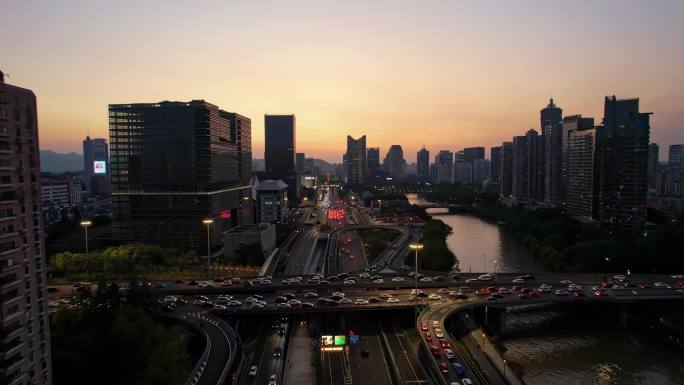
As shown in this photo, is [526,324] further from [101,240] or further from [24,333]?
[101,240]

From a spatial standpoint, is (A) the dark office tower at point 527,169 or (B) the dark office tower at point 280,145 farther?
(B) the dark office tower at point 280,145

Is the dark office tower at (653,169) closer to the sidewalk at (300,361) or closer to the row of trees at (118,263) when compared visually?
the sidewalk at (300,361)

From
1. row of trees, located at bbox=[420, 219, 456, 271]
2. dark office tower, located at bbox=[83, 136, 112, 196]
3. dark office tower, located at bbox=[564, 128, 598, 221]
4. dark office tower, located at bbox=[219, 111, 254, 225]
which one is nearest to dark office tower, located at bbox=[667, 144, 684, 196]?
dark office tower, located at bbox=[564, 128, 598, 221]

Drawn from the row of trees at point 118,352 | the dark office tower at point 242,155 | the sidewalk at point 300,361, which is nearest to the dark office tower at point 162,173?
the dark office tower at point 242,155

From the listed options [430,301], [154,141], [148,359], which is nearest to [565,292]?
[430,301]

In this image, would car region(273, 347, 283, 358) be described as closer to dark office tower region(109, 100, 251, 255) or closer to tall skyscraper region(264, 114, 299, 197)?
dark office tower region(109, 100, 251, 255)

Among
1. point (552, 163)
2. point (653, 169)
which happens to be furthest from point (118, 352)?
point (653, 169)
